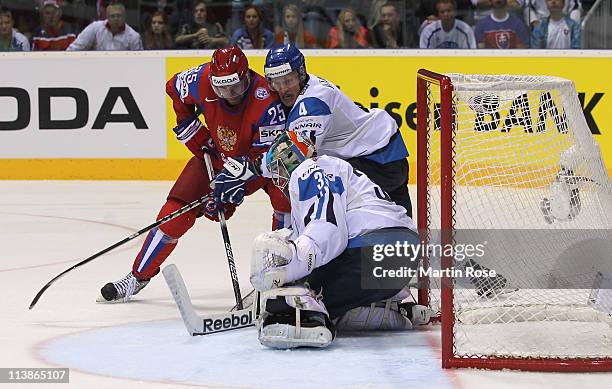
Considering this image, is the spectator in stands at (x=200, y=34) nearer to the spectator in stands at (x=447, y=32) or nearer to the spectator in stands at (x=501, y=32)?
the spectator in stands at (x=447, y=32)

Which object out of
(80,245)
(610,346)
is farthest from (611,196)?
(80,245)

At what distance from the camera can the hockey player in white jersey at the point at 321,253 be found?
135 inches

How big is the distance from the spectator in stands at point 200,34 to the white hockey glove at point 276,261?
490 cm

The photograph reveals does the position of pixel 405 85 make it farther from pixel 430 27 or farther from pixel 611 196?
pixel 611 196

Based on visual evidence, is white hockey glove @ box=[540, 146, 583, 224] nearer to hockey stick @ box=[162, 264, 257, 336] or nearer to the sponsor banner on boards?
hockey stick @ box=[162, 264, 257, 336]

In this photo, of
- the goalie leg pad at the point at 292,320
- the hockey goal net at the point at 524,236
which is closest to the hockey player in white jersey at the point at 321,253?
the goalie leg pad at the point at 292,320

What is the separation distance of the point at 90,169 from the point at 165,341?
473 cm

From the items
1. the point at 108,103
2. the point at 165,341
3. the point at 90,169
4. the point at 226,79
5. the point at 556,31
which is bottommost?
the point at 165,341

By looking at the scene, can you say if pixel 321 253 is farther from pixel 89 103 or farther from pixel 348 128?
pixel 89 103

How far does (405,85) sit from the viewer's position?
798 centimetres

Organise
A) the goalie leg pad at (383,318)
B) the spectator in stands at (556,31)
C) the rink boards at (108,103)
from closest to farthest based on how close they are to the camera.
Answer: the goalie leg pad at (383,318) → the spectator in stands at (556,31) → the rink boards at (108,103)

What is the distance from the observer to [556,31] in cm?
783

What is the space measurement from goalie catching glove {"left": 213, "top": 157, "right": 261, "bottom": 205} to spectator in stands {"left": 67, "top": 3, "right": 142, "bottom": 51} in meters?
4.24

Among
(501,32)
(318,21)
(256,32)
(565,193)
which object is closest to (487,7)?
(501,32)
